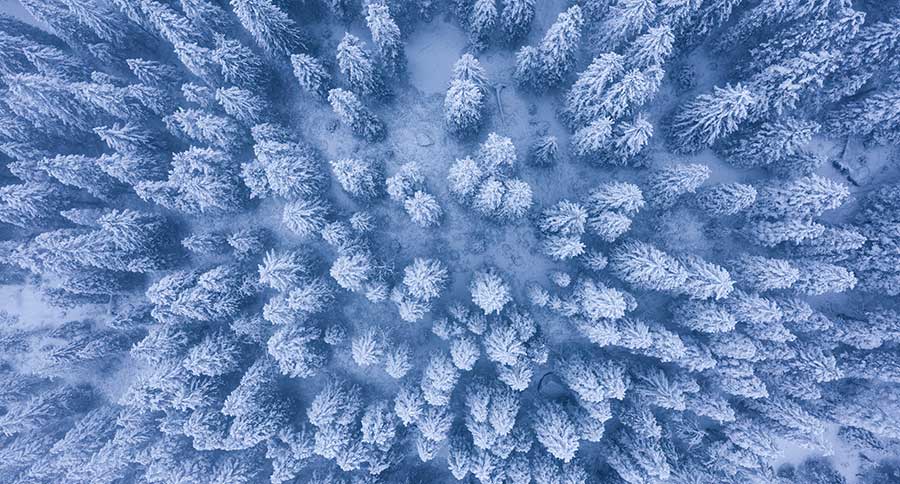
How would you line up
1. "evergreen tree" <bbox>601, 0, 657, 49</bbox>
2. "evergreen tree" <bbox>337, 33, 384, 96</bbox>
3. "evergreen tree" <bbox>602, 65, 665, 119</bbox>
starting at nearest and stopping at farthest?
"evergreen tree" <bbox>602, 65, 665, 119</bbox> < "evergreen tree" <bbox>601, 0, 657, 49</bbox> < "evergreen tree" <bbox>337, 33, 384, 96</bbox>

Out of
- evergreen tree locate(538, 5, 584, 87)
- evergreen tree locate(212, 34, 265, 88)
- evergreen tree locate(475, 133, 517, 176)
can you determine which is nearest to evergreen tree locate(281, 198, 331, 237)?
evergreen tree locate(212, 34, 265, 88)

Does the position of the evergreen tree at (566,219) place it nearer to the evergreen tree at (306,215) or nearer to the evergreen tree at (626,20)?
the evergreen tree at (626,20)

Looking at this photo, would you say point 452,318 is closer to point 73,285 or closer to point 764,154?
point 764,154

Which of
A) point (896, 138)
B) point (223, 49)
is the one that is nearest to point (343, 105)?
point (223, 49)

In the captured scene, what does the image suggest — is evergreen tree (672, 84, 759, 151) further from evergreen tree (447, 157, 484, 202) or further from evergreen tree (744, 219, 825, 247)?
evergreen tree (447, 157, 484, 202)

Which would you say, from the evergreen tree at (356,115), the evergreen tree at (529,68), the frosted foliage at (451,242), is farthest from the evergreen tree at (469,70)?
the evergreen tree at (356,115)
